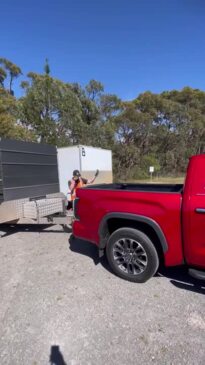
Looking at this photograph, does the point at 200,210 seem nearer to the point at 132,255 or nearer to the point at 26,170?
the point at 132,255

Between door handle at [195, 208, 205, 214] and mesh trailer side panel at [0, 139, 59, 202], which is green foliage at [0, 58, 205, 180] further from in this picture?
door handle at [195, 208, 205, 214]

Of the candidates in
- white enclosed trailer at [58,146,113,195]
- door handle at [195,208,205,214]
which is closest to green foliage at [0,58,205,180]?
white enclosed trailer at [58,146,113,195]

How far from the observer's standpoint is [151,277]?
3.86 metres

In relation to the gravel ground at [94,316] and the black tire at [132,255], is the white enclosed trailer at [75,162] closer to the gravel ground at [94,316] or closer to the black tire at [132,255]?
the gravel ground at [94,316]

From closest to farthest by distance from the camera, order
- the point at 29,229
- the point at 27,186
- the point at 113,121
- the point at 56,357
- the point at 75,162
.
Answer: the point at 56,357 → the point at 27,186 → the point at 29,229 → the point at 75,162 → the point at 113,121

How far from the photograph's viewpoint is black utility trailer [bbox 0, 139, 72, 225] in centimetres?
585

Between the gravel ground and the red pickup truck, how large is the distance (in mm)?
375

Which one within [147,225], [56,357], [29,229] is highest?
[147,225]

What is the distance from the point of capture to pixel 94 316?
3.04m

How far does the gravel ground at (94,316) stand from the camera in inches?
96.3

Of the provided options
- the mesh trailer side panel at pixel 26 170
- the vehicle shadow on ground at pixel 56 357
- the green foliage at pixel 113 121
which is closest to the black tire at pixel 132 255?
the vehicle shadow on ground at pixel 56 357

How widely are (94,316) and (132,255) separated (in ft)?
3.45

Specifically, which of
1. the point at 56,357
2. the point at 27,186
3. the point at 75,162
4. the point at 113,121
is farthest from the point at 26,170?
the point at 113,121

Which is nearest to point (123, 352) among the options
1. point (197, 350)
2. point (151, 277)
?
point (197, 350)
